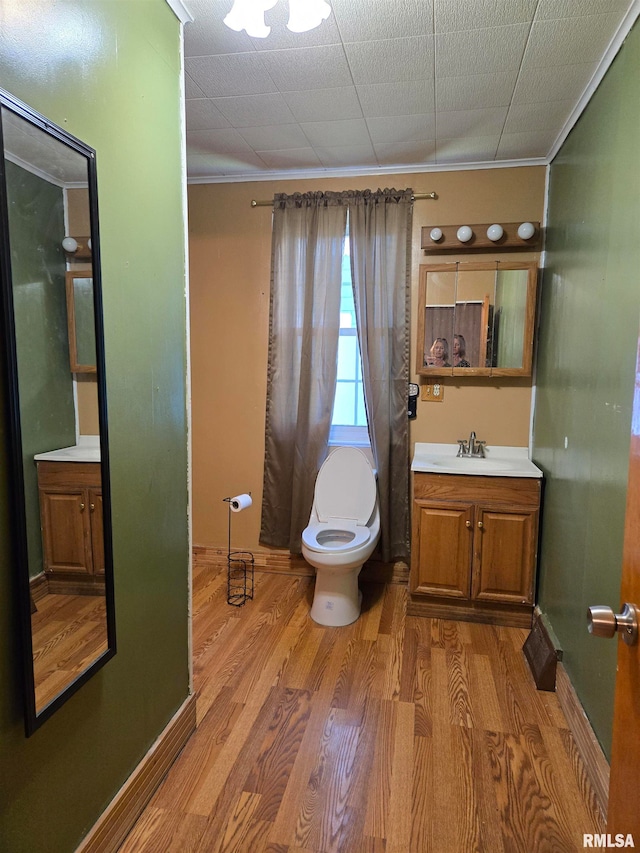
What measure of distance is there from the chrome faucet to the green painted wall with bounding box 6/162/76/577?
2388mm

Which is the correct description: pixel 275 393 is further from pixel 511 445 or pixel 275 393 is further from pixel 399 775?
pixel 399 775

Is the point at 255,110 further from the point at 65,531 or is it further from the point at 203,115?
the point at 65,531

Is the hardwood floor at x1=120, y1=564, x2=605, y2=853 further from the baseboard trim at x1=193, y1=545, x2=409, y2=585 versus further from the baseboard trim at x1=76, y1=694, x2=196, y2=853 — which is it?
the baseboard trim at x1=193, y1=545, x2=409, y2=585

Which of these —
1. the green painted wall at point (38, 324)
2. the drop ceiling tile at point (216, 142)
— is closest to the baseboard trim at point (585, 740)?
the green painted wall at point (38, 324)

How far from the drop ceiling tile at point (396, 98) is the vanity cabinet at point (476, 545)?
1.78 meters

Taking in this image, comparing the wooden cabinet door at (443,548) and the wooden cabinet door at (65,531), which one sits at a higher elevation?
the wooden cabinet door at (65,531)

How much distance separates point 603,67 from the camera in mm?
1931

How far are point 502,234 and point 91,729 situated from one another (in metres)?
2.91

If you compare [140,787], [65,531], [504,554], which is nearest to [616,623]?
[65,531]

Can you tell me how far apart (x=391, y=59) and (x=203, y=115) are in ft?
3.08

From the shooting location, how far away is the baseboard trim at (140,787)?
1400mm

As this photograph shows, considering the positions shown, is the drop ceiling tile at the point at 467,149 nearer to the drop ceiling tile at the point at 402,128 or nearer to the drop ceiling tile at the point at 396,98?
the drop ceiling tile at the point at 402,128

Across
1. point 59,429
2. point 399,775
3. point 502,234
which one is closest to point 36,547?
point 59,429

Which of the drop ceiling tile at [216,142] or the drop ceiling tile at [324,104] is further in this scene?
the drop ceiling tile at [216,142]
